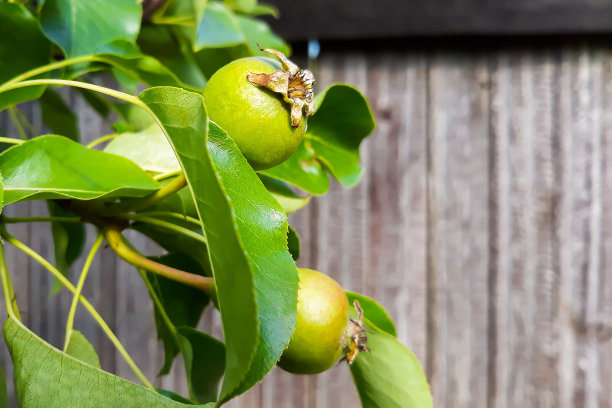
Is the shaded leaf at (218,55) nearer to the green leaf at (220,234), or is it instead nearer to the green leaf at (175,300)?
the green leaf at (175,300)

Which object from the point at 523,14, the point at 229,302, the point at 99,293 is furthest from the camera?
the point at 99,293

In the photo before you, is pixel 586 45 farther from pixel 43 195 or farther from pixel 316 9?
pixel 43 195

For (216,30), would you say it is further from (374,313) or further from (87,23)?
(374,313)

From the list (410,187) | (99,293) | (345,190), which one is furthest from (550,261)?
(99,293)

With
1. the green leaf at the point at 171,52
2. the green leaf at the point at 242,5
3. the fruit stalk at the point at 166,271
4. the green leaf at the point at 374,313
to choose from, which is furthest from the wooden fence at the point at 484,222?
the fruit stalk at the point at 166,271

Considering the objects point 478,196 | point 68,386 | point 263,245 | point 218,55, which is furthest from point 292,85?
point 478,196

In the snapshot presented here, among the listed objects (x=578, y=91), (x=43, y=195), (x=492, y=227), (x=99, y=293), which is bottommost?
(x=99, y=293)
